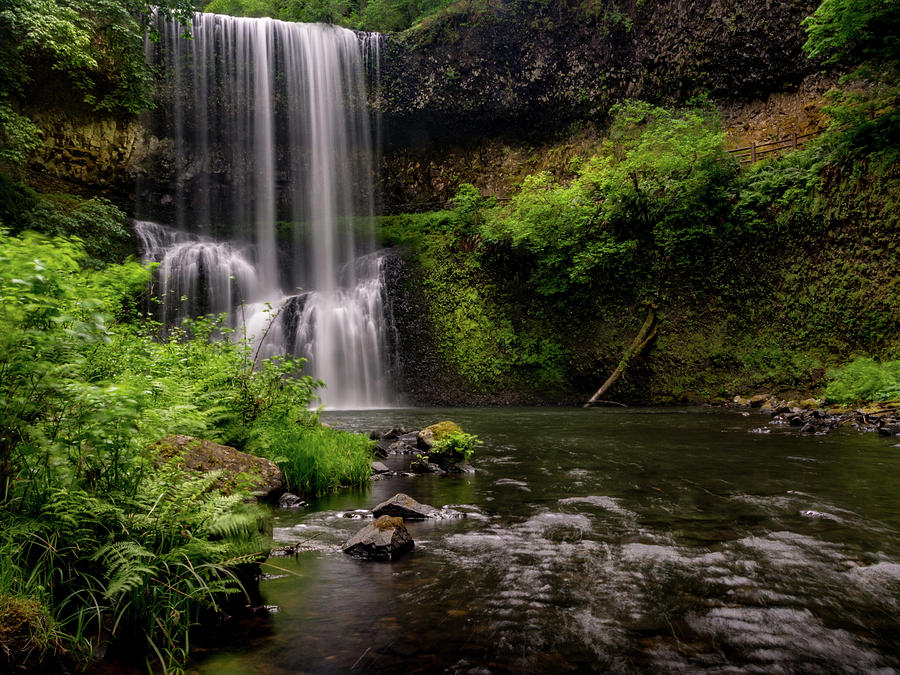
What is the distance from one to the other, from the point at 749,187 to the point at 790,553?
17768 mm

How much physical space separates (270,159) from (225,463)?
91.5 ft

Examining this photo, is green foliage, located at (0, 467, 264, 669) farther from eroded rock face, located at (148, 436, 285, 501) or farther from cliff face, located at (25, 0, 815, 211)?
cliff face, located at (25, 0, 815, 211)

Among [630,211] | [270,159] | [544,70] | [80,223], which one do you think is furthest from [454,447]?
[270,159]

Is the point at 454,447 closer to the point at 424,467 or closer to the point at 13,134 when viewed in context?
the point at 424,467

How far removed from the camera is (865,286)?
1484cm

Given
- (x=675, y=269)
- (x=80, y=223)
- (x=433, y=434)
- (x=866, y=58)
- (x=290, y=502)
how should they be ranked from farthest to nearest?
(x=675, y=269) < (x=866, y=58) < (x=80, y=223) < (x=433, y=434) < (x=290, y=502)

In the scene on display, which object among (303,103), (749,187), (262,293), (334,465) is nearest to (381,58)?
(303,103)

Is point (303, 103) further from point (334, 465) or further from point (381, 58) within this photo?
point (334, 465)

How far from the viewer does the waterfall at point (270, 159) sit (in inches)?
968

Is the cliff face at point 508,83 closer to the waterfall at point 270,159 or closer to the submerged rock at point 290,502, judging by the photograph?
the waterfall at point 270,159

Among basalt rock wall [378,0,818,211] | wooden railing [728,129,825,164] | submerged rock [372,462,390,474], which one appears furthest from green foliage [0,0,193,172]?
wooden railing [728,129,825,164]

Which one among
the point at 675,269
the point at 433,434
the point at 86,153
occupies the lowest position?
the point at 433,434

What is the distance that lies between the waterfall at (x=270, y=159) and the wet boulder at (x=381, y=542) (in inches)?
737

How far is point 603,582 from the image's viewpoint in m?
3.33
